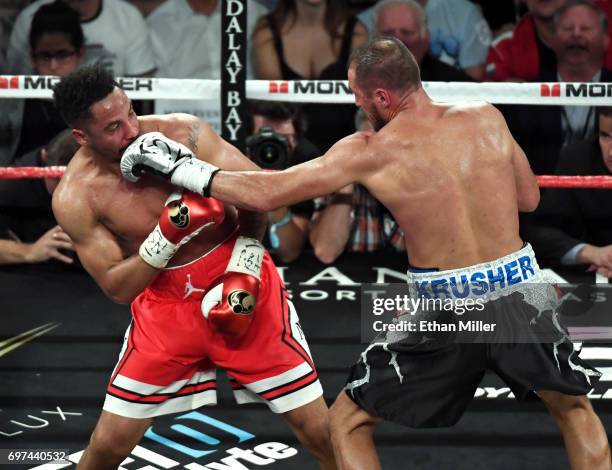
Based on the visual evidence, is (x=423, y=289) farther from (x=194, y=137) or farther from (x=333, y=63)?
(x=333, y=63)

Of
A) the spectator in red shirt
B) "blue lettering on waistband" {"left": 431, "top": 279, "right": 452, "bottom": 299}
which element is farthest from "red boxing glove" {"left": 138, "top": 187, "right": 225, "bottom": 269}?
the spectator in red shirt

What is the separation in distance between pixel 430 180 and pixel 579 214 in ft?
6.87

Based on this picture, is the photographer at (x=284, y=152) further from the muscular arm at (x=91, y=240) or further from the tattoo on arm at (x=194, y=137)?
the muscular arm at (x=91, y=240)

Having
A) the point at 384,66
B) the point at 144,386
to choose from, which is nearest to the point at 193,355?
the point at 144,386

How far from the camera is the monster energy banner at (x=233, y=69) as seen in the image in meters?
3.73

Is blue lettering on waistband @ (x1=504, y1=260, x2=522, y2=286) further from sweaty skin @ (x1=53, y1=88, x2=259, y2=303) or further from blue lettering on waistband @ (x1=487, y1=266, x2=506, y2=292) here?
sweaty skin @ (x1=53, y1=88, x2=259, y2=303)

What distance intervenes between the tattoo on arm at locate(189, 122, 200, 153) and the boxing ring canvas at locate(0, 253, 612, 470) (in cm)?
88

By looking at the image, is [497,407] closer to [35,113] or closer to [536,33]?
[536,33]

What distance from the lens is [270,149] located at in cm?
388

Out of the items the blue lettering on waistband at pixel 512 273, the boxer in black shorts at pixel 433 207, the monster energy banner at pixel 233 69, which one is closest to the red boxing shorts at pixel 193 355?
the boxer in black shorts at pixel 433 207

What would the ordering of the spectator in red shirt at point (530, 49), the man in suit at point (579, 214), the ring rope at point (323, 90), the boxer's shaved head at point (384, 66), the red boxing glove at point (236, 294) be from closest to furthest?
the boxer's shaved head at point (384, 66), the red boxing glove at point (236, 294), the ring rope at point (323, 90), the man in suit at point (579, 214), the spectator in red shirt at point (530, 49)

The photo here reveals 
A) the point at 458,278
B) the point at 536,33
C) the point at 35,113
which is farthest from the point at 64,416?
the point at 536,33

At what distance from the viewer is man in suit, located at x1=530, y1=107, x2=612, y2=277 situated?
13.5ft

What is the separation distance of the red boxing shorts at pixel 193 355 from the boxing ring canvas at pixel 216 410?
34 centimetres
